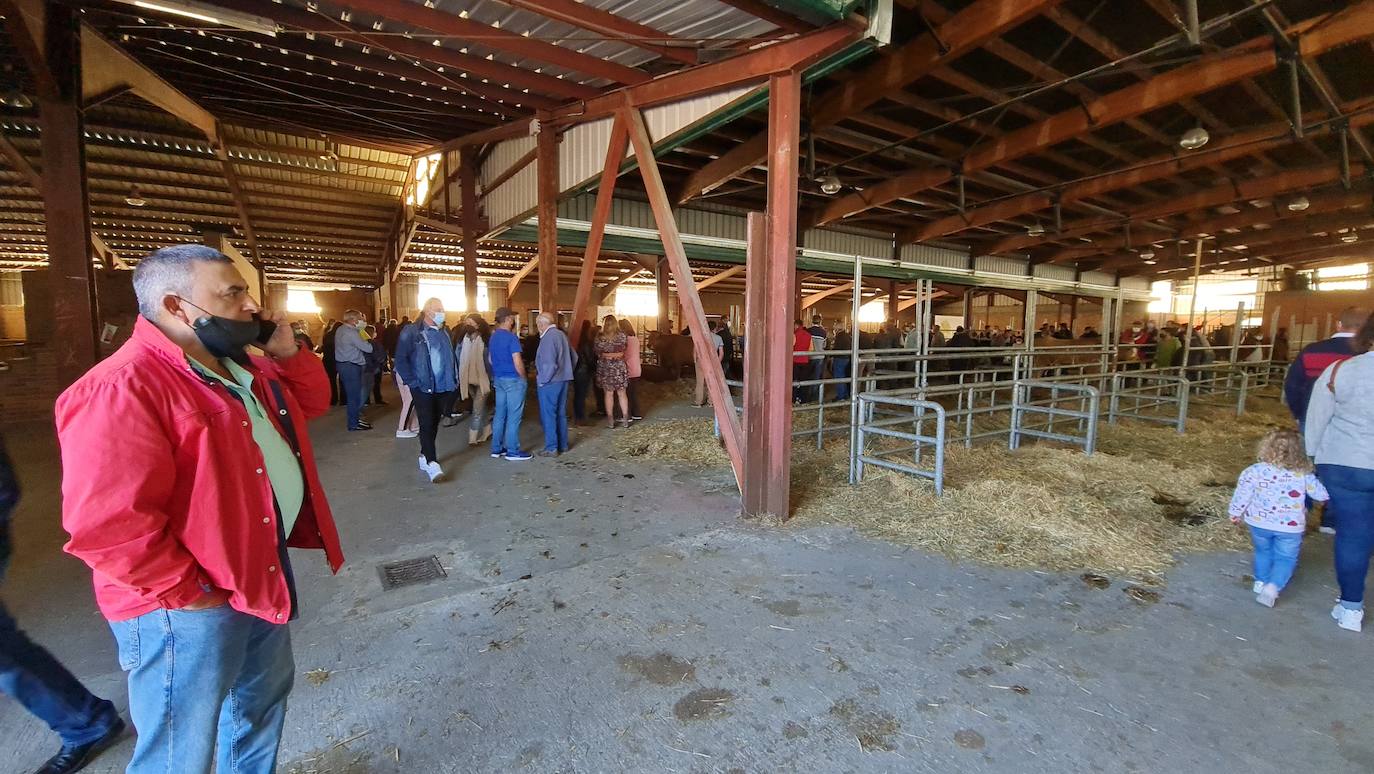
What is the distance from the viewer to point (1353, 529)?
3211mm

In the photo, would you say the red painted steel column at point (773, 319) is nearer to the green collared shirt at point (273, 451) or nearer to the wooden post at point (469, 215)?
the green collared shirt at point (273, 451)

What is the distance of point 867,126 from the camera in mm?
9891

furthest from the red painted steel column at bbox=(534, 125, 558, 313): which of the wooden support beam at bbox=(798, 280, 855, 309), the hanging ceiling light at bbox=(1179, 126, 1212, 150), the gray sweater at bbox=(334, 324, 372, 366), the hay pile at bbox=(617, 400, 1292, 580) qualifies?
the wooden support beam at bbox=(798, 280, 855, 309)

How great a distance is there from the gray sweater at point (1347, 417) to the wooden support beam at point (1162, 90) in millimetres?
6374

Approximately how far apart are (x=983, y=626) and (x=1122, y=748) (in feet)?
3.07

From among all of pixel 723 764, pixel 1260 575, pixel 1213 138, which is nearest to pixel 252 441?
pixel 723 764

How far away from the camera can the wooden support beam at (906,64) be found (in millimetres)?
6148

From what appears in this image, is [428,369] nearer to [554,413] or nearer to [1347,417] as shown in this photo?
[554,413]

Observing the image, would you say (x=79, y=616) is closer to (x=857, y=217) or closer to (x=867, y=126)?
(x=867, y=126)

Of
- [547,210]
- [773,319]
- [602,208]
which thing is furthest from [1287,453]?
[547,210]

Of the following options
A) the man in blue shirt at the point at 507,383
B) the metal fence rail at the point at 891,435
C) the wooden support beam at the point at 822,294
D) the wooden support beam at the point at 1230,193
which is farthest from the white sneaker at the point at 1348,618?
the wooden support beam at the point at 822,294

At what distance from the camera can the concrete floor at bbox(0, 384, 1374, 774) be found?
2.29 m

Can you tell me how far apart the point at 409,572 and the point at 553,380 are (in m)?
3.34

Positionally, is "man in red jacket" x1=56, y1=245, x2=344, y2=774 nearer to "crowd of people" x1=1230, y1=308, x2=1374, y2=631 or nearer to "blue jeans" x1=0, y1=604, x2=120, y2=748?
"blue jeans" x1=0, y1=604, x2=120, y2=748
